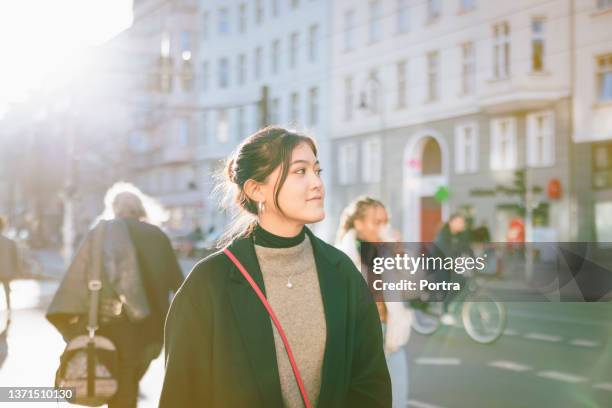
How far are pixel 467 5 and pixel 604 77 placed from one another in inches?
302

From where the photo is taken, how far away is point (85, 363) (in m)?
5.04

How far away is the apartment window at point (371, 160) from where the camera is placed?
115ft

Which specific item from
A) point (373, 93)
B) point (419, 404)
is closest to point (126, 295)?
point (419, 404)

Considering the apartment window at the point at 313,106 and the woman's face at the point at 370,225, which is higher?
the apartment window at the point at 313,106

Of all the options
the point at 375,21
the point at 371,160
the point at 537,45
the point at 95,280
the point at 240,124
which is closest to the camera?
the point at 95,280

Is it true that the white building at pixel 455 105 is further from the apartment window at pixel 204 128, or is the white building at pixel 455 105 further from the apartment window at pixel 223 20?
the apartment window at pixel 204 128

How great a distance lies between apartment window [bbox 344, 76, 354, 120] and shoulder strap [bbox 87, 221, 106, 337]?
105 ft

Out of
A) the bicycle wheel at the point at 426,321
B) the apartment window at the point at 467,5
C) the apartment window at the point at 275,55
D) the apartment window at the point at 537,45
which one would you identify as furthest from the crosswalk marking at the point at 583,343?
the apartment window at the point at 275,55

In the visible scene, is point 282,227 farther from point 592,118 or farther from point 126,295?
point 592,118

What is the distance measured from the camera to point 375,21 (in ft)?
114

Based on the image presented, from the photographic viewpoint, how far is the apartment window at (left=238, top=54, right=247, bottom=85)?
44594mm

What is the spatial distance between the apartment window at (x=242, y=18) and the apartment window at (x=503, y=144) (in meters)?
20.1

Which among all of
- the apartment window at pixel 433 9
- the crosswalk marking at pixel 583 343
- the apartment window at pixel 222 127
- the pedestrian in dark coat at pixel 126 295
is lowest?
the crosswalk marking at pixel 583 343

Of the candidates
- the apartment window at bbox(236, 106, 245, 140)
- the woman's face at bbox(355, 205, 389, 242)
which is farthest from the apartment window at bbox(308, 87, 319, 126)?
the woman's face at bbox(355, 205, 389, 242)
